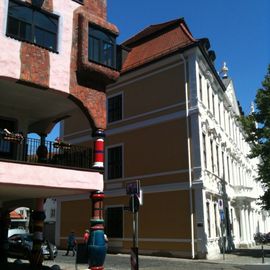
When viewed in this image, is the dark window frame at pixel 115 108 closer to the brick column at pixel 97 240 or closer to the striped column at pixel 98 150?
the striped column at pixel 98 150

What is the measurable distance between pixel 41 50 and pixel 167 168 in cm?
1433

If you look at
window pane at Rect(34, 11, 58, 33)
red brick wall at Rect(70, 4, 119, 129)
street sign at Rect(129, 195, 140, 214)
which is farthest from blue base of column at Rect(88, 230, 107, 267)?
window pane at Rect(34, 11, 58, 33)

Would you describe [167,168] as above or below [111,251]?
above

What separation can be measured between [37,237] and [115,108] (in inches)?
614

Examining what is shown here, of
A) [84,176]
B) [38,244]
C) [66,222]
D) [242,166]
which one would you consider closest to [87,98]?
[84,176]

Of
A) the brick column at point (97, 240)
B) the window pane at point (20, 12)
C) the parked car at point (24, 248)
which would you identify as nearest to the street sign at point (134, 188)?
the brick column at point (97, 240)

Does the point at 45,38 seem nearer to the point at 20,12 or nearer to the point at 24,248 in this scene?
the point at 20,12

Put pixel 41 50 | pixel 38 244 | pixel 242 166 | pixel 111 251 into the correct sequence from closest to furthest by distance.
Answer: pixel 41 50, pixel 38 244, pixel 111 251, pixel 242 166

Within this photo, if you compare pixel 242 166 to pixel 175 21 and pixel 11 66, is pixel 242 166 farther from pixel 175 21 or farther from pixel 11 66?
pixel 11 66

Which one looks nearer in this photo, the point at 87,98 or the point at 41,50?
the point at 41,50

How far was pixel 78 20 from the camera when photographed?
16703 millimetres

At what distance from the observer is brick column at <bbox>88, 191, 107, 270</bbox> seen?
14.9 m

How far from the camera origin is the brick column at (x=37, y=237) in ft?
58.6

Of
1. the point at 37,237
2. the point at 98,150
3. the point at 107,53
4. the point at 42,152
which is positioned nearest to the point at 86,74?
the point at 107,53
